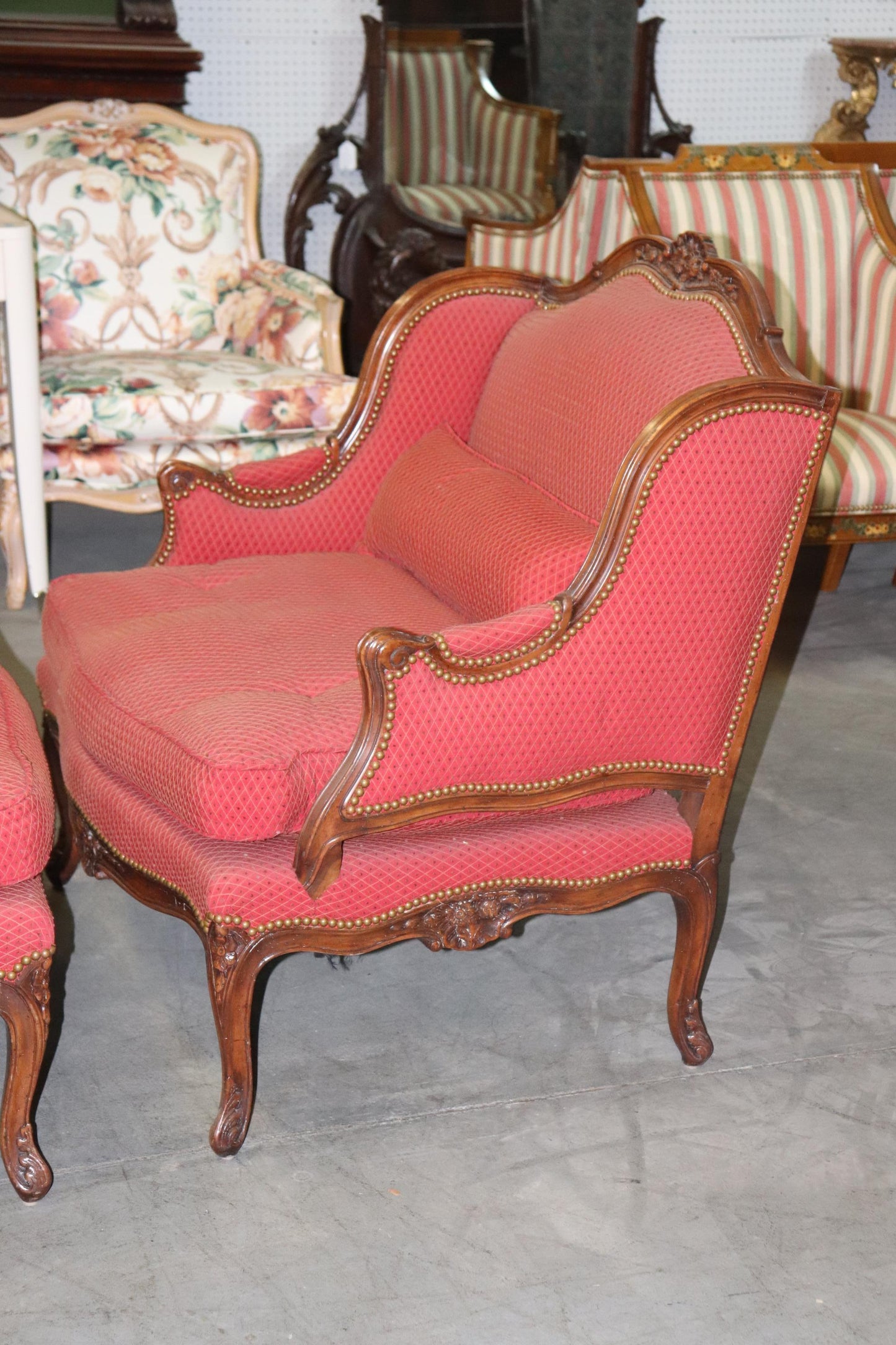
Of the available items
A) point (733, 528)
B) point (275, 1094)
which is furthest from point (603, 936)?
point (733, 528)

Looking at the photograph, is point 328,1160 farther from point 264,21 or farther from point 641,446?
point 264,21

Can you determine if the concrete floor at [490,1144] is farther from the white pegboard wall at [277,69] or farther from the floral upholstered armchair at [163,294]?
the white pegboard wall at [277,69]

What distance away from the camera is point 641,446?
1745 millimetres

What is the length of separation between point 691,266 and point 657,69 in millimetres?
3552

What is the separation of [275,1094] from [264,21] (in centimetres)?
390

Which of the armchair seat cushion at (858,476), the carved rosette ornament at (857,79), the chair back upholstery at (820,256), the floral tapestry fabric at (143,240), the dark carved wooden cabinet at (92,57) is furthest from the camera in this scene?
the carved rosette ornament at (857,79)

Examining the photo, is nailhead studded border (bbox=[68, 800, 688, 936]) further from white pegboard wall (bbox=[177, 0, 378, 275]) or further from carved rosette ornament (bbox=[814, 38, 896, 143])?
carved rosette ornament (bbox=[814, 38, 896, 143])

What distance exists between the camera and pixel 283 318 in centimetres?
377

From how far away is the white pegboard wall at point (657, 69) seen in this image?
477cm

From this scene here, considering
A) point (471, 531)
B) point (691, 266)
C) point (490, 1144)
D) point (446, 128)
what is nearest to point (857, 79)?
point (446, 128)

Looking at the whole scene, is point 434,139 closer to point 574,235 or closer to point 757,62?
point 574,235

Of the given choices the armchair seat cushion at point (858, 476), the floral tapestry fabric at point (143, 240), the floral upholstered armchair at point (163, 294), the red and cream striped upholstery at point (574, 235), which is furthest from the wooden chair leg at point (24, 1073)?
the floral tapestry fabric at point (143, 240)

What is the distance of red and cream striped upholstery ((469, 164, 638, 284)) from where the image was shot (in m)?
3.57

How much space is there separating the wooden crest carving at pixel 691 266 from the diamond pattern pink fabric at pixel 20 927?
3.93 feet
